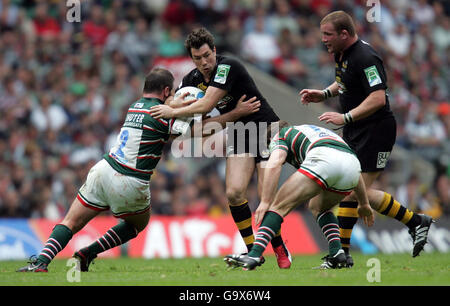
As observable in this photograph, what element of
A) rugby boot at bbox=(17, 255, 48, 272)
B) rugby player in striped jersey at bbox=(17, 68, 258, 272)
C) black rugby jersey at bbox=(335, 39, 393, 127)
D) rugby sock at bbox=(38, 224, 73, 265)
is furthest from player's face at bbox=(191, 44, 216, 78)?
rugby boot at bbox=(17, 255, 48, 272)

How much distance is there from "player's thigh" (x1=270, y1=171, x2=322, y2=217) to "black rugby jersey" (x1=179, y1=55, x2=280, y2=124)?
1.70m

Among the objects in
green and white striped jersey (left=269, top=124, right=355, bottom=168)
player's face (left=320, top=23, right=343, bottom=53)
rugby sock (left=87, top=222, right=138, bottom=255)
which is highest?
player's face (left=320, top=23, right=343, bottom=53)

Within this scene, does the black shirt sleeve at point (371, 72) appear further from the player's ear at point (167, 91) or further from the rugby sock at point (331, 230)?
the player's ear at point (167, 91)

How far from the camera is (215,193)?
653 inches

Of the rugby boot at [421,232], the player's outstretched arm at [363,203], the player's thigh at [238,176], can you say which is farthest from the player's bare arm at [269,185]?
the rugby boot at [421,232]

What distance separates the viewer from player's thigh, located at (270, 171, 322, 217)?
24.9 feet

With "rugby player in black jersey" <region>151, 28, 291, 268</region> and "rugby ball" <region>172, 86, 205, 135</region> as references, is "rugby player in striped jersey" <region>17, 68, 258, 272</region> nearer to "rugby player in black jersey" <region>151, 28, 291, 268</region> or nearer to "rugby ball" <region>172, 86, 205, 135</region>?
"rugby ball" <region>172, 86, 205, 135</region>

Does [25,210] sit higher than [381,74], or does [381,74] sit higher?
[381,74]

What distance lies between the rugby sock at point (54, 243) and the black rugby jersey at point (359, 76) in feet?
12.2

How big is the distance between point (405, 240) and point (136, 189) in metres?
8.47

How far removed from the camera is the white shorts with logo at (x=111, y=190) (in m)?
8.09

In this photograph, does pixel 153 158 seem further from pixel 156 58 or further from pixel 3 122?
pixel 156 58
